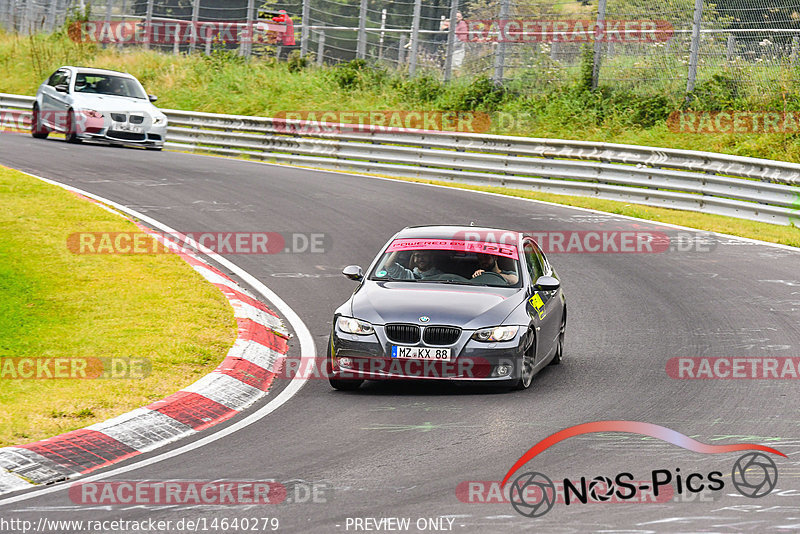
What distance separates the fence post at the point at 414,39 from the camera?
29734 mm

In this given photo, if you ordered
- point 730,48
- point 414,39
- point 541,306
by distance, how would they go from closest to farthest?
point 541,306 < point 730,48 < point 414,39

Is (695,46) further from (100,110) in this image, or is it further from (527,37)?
(100,110)

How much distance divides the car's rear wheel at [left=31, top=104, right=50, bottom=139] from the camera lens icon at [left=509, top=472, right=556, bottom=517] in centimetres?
2385

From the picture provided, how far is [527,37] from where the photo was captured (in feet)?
91.9

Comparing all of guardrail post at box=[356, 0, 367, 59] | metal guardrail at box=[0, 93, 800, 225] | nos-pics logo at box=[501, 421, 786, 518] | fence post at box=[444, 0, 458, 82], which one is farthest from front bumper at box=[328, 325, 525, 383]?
guardrail post at box=[356, 0, 367, 59]

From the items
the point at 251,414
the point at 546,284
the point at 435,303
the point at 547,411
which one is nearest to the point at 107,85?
the point at 546,284

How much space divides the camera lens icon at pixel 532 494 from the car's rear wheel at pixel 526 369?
2674 mm

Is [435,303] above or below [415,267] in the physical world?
below

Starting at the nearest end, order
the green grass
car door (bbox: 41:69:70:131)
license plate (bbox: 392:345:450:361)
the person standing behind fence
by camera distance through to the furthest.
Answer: the green grass, license plate (bbox: 392:345:450:361), car door (bbox: 41:69:70:131), the person standing behind fence

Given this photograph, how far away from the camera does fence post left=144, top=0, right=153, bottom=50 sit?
37.8 meters

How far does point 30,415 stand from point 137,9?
33.0m

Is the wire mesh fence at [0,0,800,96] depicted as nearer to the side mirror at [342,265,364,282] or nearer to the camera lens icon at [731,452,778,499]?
the side mirror at [342,265,364,282]

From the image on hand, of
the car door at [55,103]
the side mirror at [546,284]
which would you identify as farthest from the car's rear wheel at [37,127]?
the side mirror at [546,284]

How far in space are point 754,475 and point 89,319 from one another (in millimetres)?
6967
